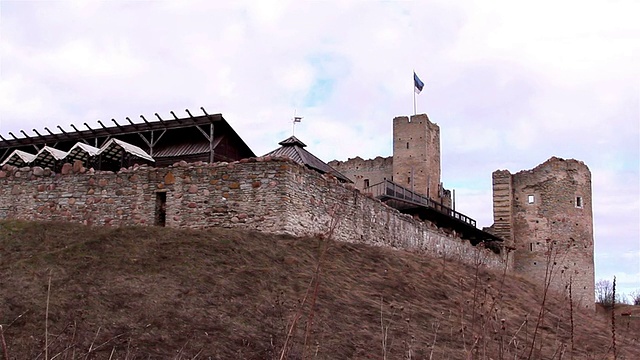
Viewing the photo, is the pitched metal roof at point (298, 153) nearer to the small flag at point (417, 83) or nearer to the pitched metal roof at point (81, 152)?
the pitched metal roof at point (81, 152)

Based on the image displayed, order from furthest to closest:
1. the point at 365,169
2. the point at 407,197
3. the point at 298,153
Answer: the point at 365,169
the point at 407,197
the point at 298,153

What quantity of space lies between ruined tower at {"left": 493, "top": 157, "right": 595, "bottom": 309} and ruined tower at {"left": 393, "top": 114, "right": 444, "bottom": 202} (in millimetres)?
5691

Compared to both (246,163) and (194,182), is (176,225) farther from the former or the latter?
(246,163)

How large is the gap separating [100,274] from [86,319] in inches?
73.6

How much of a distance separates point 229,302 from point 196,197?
5222mm

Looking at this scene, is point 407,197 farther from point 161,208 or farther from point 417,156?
point 161,208

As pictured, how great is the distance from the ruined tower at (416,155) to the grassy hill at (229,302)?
24.7 metres

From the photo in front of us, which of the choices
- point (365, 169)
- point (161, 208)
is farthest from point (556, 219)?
point (161, 208)

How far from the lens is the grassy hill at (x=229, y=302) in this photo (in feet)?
28.3

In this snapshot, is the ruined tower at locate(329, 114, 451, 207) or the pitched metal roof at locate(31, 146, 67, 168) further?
the ruined tower at locate(329, 114, 451, 207)

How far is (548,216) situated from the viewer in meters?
33.7

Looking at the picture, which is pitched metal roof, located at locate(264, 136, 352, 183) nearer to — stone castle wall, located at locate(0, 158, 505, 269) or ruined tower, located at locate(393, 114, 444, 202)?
stone castle wall, located at locate(0, 158, 505, 269)

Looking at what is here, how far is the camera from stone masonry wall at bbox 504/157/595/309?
3309 centimetres

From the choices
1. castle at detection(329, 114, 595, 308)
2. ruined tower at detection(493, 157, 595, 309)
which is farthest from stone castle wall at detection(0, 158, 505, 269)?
ruined tower at detection(493, 157, 595, 309)
